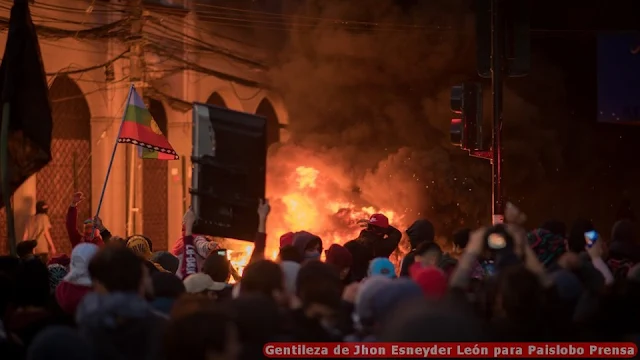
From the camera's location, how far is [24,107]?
8039mm

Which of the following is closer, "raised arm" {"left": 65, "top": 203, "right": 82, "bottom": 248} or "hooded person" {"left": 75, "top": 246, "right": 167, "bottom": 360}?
"hooded person" {"left": 75, "top": 246, "right": 167, "bottom": 360}

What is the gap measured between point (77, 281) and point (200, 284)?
81 centimetres

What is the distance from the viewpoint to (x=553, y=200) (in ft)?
88.8

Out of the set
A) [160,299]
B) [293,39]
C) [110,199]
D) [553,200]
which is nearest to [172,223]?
[110,199]

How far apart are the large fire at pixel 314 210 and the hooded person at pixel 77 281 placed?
15418 millimetres

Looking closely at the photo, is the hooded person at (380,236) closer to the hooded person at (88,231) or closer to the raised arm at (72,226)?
the hooded person at (88,231)

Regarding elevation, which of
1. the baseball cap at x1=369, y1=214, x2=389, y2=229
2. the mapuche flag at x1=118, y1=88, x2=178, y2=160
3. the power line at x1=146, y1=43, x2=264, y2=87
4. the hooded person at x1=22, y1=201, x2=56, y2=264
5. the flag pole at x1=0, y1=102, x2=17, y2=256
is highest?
the power line at x1=146, y1=43, x2=264, y2=87

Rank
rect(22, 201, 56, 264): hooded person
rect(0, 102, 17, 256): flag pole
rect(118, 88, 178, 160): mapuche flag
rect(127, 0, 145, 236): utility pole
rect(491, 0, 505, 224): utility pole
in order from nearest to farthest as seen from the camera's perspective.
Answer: rect(0, 102, 17, 256): flag pole < rect(118, 88, 178, 160): mapuche flag < rect(491, 0, 505, 224): utility pole < rect(22, 201, 56, 264): hooded person < rect(127, 0, 145, 236): utility pole

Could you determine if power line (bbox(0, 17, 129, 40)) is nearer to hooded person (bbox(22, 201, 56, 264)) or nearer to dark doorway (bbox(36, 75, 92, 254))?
dark doorway (bbox(36, 75, 92, 254))

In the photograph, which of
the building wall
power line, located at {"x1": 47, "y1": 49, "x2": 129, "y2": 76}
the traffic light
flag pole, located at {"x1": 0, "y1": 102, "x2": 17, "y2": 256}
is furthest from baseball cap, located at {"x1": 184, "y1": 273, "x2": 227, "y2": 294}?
power line, located at {"x1": 47, "y1": 49, "x2": 129, "y2": 76}

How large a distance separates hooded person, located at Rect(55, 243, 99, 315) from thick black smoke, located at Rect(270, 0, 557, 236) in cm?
1681

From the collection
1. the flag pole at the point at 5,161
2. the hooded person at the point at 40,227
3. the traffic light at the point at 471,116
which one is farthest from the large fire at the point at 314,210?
the flag pole at the point at 5,161

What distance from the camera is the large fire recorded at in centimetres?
2305

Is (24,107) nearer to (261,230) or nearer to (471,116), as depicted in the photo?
(261,230)
